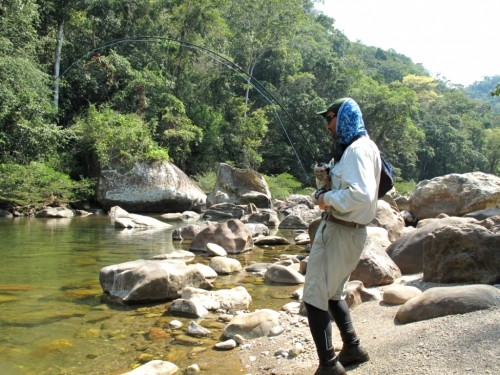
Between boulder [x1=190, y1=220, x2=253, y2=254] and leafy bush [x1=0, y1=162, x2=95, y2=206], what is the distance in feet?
33.1

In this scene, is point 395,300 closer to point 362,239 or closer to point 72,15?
point 362,239

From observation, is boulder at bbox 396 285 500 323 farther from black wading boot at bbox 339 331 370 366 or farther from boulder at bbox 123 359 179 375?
boulder at bbox 123 359 179 375

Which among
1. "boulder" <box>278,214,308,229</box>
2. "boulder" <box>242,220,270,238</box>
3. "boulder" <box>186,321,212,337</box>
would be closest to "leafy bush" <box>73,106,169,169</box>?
"boulder" <box>278,214,308,229</box>

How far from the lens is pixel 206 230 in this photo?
9578 millimetres

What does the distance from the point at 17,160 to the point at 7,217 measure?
3502mm

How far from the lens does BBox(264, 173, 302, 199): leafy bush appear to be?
2736 cm

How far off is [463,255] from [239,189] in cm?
1673

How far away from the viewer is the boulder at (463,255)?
484 centimetres

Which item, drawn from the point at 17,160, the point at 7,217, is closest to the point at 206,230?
the point at 7,217

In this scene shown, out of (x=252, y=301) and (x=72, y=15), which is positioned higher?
(x=72, y=15)

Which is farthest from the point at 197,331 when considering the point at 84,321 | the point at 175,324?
the point at 84,321

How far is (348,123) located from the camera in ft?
9.77

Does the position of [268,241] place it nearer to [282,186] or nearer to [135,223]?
[135,223]

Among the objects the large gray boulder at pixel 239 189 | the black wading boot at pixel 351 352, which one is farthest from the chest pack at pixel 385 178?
the large gray boulder at pixel 239 189
